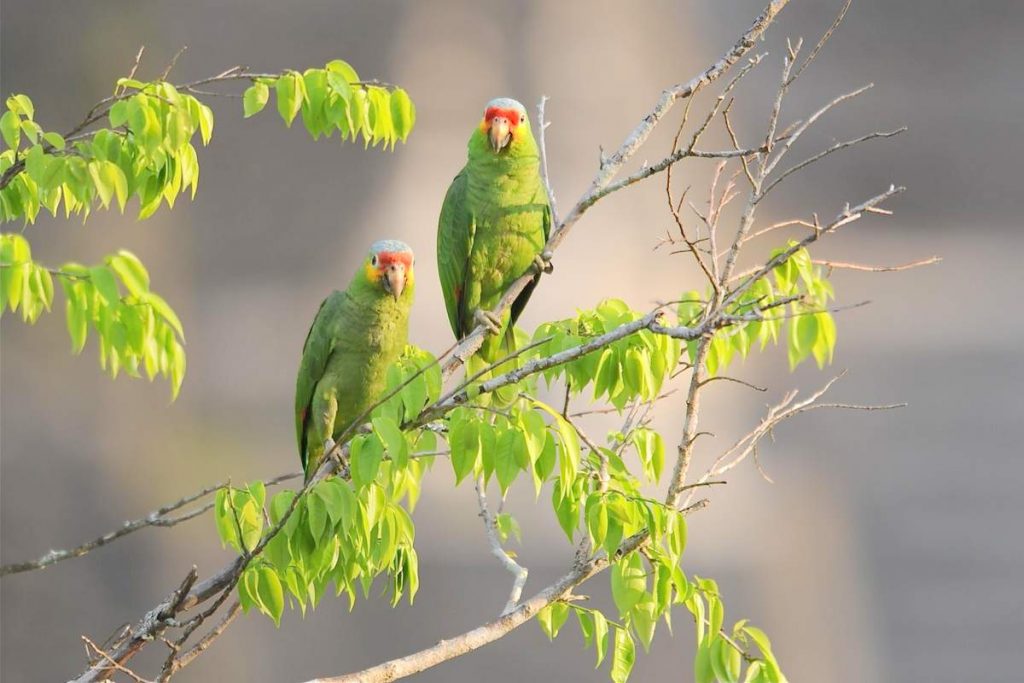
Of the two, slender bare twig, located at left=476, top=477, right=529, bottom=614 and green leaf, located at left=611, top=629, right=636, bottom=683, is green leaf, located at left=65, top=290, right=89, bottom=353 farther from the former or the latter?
green leaf, located at left=611, top=629, right=636, bottom=683

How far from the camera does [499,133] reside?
2414 millimetres

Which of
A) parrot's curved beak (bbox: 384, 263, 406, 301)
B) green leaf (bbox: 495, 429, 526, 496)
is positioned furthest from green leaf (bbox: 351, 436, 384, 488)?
parrot's curved beak (bbox: 384, 263, 406, 301)

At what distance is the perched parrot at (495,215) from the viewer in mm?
2443

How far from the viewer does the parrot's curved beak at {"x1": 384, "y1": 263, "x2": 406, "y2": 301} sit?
7.75ft

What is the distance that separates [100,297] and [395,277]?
0.94m

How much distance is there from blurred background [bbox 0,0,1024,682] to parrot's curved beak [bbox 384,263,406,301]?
230 centimetres

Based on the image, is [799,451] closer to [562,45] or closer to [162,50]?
[562,45]

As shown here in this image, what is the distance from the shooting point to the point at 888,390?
487 centimetres

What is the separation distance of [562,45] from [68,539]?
3094 mm

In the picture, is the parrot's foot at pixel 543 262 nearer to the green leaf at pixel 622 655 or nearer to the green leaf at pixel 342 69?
the green leaf at pixel 342 69

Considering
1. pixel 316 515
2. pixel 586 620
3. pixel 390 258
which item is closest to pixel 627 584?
pixel 586 620

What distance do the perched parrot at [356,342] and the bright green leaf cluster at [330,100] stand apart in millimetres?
496

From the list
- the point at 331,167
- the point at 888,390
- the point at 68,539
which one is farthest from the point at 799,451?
the point at 68,539

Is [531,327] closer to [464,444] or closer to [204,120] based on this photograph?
[204,120]
